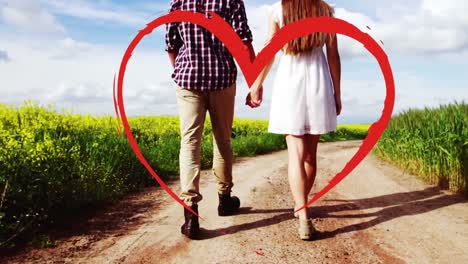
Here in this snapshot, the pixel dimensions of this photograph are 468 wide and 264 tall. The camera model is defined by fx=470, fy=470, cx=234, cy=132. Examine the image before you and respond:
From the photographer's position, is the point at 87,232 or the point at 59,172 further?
the point at 59,172

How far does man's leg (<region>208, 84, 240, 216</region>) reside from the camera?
443cm

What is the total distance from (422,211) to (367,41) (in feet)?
7.24

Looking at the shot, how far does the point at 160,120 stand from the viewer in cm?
1459

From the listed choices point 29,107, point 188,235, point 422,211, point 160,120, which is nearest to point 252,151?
point 160,120

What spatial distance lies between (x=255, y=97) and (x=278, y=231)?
4.25 feet

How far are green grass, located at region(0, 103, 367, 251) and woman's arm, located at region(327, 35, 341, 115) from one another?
2.97 m

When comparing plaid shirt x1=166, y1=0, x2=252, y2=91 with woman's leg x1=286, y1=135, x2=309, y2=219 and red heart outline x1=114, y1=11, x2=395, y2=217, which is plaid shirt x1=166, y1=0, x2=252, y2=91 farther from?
woman's leg x1=286, y1=135, x2=309, y2=219

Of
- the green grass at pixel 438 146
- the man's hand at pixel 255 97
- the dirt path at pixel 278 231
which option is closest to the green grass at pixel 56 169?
Result: the dirt path at pixel 278 231

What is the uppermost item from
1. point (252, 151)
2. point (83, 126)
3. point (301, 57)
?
point (301, 57)

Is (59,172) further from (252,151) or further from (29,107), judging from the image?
(252,151)

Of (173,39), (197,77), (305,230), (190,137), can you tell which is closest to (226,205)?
(190,137)

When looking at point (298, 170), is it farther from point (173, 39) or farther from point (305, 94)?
point (173, 39)

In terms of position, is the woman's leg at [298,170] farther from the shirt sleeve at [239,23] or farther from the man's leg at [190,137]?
the shirt sleeve at [239,23]

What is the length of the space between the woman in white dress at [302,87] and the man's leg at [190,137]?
0.51 meters
